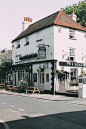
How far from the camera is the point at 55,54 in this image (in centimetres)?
2153

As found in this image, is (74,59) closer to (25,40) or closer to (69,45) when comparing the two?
(69,45)

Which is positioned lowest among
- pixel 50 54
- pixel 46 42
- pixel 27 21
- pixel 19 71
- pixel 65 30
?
pixel 19 71

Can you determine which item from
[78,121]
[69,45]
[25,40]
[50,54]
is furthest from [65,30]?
[78,121]

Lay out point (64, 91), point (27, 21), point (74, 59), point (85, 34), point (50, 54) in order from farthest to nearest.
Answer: point (27, 21) → point (85, 34) → point (74, 59) → point (50, 54) → point (64, 91)

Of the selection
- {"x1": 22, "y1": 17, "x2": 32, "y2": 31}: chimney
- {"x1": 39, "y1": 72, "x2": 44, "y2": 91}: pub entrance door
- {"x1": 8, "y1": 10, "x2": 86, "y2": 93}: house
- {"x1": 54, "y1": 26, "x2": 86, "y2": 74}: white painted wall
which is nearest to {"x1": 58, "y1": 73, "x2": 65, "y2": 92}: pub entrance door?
{"x1": 8, "y1": 10, "x2": 86, "y2": 93}: house

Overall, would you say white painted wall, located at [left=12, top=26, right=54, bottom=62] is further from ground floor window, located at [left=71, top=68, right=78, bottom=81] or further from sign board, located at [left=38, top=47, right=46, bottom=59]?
ground floor window, located at [left=71, top=68, right=78, bottom=81]

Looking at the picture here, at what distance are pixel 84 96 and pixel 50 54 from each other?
23.1 feet

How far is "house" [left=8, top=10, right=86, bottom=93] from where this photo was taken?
70.6 ft

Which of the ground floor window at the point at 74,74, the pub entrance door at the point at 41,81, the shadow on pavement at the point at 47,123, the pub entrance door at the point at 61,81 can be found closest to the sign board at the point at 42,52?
the pub entrance door at the point at 41,81

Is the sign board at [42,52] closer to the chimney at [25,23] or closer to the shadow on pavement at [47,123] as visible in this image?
the chimney at [25,23]

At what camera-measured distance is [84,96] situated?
16.8 meters

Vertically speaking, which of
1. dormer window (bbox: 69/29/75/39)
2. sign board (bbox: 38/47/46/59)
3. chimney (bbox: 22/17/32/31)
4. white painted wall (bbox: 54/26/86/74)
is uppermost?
chimney (bbox: 22/17/32/31)

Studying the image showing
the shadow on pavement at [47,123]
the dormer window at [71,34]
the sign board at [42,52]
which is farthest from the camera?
the dormer window at [71,34]

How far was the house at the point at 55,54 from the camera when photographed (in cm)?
2153
